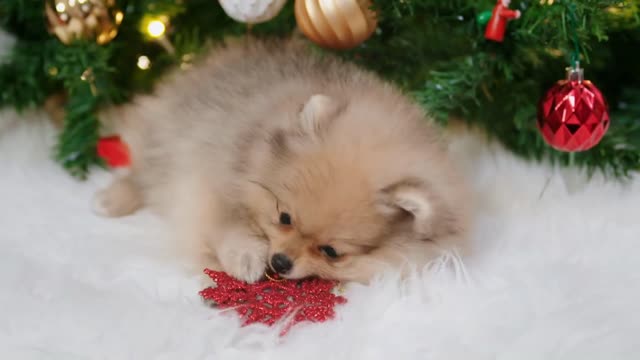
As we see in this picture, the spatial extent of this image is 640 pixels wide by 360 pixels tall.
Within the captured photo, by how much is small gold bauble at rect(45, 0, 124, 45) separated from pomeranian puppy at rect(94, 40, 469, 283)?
0.88 ft

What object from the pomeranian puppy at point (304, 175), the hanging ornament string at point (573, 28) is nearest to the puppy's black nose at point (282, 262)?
the pomeranian puppy at point (304, 175)

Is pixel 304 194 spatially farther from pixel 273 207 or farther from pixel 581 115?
pixel 581 115

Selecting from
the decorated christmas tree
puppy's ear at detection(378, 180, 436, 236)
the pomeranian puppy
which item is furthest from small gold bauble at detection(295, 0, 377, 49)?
puppy's ear at detection(378, 180, 436, 236)

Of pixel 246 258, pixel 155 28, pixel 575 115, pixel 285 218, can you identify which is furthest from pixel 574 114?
pixel 155 28

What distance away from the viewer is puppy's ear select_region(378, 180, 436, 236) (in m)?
1.33

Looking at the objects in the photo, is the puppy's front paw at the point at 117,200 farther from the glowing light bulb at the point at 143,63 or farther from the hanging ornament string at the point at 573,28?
the hanging ornament string at the point at 573,28

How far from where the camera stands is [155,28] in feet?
6.09

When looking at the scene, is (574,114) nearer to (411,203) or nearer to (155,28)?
(411,203)

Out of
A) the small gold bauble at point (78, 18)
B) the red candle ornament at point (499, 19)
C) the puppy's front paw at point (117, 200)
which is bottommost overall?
the puppy's front paw at point (117, 200)

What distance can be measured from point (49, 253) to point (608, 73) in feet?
5.78

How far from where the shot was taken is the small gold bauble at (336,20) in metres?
1.50

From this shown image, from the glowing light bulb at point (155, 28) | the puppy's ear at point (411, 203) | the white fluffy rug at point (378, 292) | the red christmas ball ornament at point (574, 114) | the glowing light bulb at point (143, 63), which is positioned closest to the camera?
the white fluffy rug at point (378, 292)

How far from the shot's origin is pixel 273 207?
1412 millimetres

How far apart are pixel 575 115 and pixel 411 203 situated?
16.3 inches
